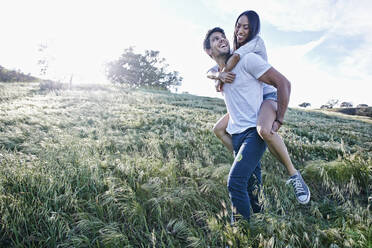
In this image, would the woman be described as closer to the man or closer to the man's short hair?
the man

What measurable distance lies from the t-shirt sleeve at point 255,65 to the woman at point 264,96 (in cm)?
13

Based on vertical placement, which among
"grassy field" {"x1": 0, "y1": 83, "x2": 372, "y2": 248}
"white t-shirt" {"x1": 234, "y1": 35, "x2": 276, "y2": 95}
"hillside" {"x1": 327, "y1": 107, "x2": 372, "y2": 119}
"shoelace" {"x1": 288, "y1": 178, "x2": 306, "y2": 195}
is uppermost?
"hillside" {"x1": 327, "y1": 107, "x2": 372, "y2": 119}

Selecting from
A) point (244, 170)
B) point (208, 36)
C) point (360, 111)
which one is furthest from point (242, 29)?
point (360, 111)

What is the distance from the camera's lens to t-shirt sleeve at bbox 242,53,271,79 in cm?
212

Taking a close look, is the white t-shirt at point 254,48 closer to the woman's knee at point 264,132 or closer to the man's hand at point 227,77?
the man's hand at point 227,77

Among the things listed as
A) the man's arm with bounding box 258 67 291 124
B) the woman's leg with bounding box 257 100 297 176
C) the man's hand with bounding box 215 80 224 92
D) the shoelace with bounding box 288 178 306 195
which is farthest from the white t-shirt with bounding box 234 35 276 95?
the shoelace with bounding box 288 178 306 195

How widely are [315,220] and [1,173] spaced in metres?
4.43

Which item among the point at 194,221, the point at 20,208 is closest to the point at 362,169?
the point at 194,221

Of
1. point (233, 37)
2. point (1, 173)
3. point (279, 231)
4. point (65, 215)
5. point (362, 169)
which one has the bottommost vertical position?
point (65, 215)

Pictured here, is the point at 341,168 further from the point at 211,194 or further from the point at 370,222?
the point at 211,194

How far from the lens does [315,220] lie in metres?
2.63

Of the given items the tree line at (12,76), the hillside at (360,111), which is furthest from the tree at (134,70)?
the hillside at (360,111)

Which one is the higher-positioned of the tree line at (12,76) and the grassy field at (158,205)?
the tree line at (12,76)

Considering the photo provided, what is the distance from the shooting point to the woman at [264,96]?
2.18m
